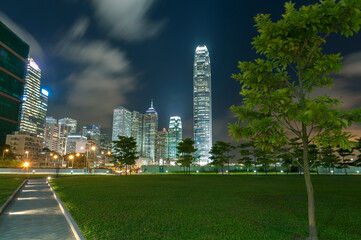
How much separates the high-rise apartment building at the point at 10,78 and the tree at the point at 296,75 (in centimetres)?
13542

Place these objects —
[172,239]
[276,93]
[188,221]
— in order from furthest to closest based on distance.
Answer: [188,221], [172,239], [276,93]

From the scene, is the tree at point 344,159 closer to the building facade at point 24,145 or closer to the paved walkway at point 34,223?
the paved walkway at point 34,223

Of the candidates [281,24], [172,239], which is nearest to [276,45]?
[281,24]

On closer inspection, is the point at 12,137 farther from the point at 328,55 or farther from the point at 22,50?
the point at 328,55

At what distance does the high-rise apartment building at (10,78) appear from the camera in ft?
362

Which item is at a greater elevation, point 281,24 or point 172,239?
point 281,24

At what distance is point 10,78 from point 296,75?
141368 millimetres

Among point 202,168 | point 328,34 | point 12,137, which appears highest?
point 12,137

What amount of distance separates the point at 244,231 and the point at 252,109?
4152 mm

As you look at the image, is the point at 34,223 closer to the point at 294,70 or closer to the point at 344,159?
the point at 294,70

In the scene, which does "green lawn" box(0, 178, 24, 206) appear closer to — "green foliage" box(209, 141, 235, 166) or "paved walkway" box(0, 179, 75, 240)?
"paved walkway" box(0, 179, 75, 240)

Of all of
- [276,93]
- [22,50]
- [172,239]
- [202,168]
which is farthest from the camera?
[22,50]

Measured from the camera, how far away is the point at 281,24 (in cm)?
691

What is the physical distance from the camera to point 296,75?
7.93 meters
